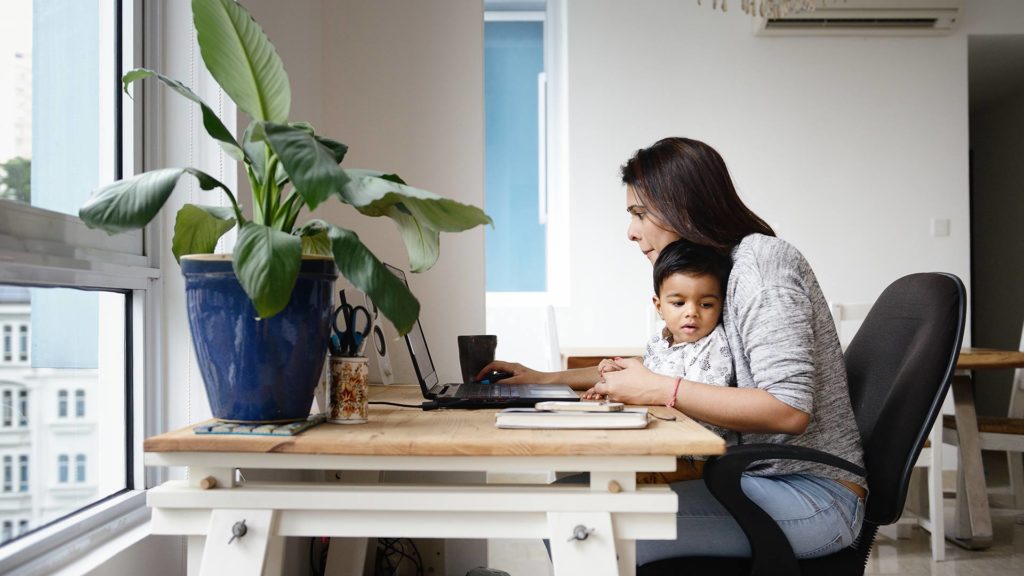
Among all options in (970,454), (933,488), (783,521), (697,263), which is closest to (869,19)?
(970,454)

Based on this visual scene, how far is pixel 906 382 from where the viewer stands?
54.2 inches

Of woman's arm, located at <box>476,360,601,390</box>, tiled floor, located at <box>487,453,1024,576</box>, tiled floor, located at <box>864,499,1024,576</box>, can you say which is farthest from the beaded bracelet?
tiled floor, located at <box>864,499,1024,576</box>

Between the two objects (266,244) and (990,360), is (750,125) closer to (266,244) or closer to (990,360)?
(990,360)

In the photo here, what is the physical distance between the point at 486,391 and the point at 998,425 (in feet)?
8.54

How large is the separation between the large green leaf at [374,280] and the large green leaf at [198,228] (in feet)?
→ 0.85

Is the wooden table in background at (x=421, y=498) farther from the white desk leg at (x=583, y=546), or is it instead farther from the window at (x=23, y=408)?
the window at (x=23, y=408)

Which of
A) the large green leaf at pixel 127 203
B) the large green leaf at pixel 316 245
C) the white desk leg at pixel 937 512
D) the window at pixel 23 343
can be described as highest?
the large green leaf at pixel 127 203

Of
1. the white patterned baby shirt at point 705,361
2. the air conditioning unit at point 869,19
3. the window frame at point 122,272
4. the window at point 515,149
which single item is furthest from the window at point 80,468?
the air conditioning unit at point 869,19

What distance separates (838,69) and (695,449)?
4328mm

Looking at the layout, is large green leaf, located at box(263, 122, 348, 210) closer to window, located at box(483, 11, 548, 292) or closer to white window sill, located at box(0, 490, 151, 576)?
white window sill, located at box(0, 490, 151, 576)

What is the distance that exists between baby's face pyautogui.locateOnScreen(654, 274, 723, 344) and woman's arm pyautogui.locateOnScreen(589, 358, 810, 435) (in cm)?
13

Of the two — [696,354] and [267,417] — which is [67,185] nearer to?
[267,417]

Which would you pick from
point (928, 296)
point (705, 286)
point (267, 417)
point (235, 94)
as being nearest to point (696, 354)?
point (705, 286)

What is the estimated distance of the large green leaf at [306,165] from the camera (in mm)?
926
